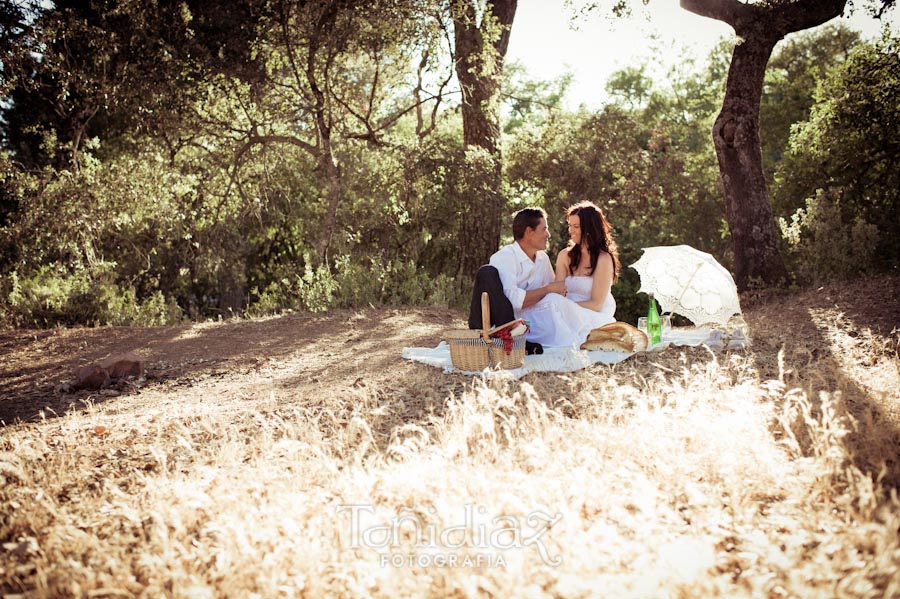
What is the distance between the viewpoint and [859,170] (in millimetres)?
13375

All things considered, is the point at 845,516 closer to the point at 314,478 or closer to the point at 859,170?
the point at 314,478

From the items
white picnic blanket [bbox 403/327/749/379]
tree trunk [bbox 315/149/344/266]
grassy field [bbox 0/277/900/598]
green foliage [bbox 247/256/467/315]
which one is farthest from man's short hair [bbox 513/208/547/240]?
tree trunk [bbox 315/149/344/266]

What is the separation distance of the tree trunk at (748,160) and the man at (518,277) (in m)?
5.28

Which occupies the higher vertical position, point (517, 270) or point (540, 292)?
point (517, 270)

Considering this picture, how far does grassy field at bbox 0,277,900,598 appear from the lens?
2818 mm

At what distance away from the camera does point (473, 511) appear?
331 cm

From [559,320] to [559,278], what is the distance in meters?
0.53

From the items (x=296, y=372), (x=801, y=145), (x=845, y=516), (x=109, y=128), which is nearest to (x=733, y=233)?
(x=801, y=145)

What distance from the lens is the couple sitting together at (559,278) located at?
698cm

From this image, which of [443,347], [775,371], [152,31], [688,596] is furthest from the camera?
[152,31]

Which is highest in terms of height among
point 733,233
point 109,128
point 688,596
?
point 109,128

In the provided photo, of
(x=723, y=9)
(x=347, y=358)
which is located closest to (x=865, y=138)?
(x=723, y=9)

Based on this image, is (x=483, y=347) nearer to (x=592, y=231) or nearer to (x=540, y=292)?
(x=540, y=292)

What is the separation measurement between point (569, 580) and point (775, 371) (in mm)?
3738
